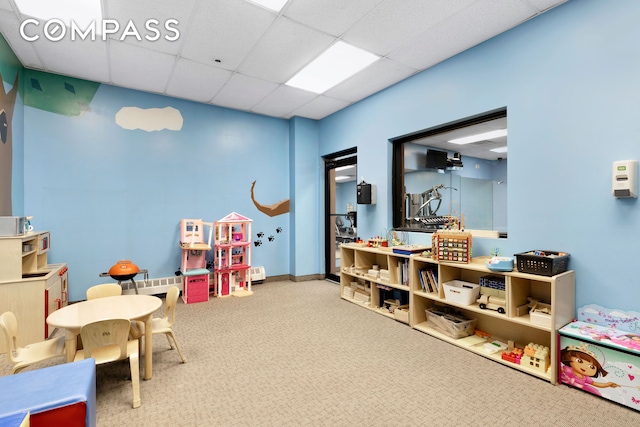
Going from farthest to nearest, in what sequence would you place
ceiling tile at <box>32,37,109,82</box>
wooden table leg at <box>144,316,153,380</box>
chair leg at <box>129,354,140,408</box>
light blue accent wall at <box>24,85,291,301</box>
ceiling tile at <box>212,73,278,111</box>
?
1. ceiling tile at <box>212,73,278,111</box>
2. light blue accent wall at <box>24,85,291,301</box>
3. ceiling tile at <box>32,37,109,82</box>
4. wooden table leg at <box>144,316,153,380</box>
5. chair leg at <box>129,354,140,408</box>

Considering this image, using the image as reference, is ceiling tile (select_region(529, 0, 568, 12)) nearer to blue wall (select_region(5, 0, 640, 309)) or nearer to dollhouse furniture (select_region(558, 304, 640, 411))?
blue wall (select_region(5, 0, 640, 309))

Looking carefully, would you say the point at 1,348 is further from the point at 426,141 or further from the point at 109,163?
the point at 426,141

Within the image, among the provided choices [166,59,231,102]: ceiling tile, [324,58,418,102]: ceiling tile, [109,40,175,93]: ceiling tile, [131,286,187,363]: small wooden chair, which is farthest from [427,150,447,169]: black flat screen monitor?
[131,286,187,363]: small wooden chair

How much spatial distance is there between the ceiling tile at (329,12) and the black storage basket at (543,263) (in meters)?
2.63

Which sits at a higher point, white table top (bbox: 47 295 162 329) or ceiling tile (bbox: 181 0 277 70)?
ceiling tile (bbox: 181 0 277 70)

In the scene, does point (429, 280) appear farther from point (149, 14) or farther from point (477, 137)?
point (149, 14)

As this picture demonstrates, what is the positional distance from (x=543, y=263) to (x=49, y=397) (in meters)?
3.25

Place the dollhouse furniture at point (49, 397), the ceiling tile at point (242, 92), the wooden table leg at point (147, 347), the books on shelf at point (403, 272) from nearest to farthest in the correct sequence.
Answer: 1. the dollhouse furniture at point (49, 397)
2. the wooden table leg at point (147, 347)
3. the books on shelf at point (403, 272)
4. the ceiling tile at point (242, 92)

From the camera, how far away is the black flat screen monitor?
203 inches

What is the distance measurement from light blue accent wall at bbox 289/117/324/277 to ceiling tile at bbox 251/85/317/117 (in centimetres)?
44

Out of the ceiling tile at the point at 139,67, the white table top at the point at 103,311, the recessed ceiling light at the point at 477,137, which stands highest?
the ceiling tile at the point at 139,67

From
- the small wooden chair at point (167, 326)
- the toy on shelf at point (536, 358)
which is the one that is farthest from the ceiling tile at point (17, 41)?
the toy on shelf at point (536, 358)

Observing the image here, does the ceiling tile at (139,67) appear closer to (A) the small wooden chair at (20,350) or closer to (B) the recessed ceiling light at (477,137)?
(A) the small wooden chair at (20,350)

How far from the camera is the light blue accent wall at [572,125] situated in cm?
238
